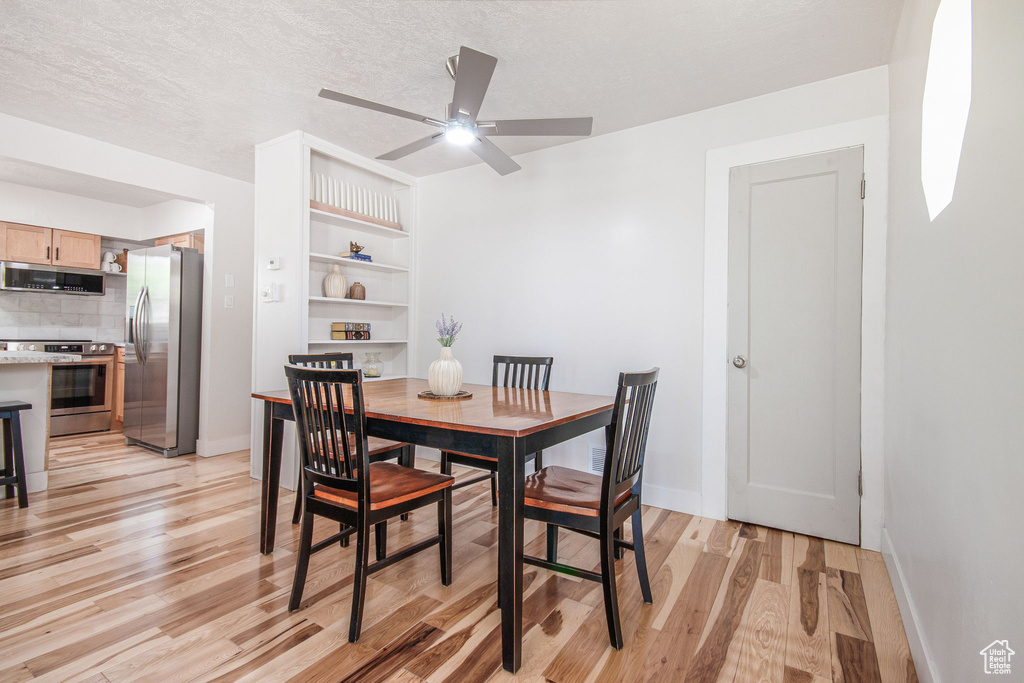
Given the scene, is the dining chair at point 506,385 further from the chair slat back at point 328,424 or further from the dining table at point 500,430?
the chair slat back at point 328,424

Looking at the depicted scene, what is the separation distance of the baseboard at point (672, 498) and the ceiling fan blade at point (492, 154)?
220 cm

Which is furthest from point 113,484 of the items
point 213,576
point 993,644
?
point 993,644

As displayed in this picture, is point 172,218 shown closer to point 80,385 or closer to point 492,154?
point 80,385

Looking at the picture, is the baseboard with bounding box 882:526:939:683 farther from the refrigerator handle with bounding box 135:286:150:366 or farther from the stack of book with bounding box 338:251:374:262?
the refrigerator handle with bounding box 135:286:150:366

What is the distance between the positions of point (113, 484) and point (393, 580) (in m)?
2.64

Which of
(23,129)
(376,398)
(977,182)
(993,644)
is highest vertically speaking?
(23,129)

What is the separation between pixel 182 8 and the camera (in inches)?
83.2

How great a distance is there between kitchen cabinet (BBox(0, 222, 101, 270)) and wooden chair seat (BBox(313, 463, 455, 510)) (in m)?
5.15

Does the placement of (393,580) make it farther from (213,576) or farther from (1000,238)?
(1000,238)

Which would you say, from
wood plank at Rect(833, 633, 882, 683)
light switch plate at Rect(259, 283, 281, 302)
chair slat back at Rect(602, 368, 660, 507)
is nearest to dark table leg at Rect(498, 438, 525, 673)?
chair slat back at Rect(602, 368, 660, 507)

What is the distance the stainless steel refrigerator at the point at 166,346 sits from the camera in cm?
423

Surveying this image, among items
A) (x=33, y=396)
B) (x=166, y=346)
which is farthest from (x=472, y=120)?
(x=166, y=346)

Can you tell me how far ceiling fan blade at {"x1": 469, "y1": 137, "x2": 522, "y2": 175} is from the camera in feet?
7.94

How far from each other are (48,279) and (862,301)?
7.01 metres
